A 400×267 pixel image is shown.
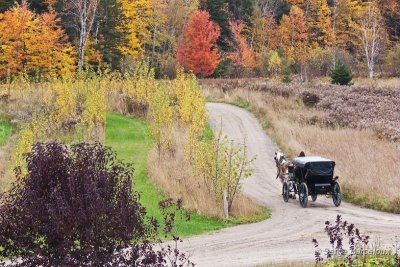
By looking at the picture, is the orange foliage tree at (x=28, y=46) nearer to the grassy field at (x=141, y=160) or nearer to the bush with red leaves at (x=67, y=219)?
the grassy field at (x=141, y=160)

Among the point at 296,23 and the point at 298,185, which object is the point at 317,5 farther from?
the point at 298,185

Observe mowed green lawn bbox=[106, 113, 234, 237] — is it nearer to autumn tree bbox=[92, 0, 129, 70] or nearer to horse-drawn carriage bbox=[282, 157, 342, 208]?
horse-drawn carriage bbox=[282, 157, 342, 208]

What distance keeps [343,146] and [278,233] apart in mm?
12208

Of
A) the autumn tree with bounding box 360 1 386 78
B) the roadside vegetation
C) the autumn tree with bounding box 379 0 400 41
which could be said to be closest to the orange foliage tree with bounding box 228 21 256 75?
the autumn tree with bounding box 360 1 386 78

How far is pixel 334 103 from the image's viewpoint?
1443 inches

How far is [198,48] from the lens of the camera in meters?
60.6

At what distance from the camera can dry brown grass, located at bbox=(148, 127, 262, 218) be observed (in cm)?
1797

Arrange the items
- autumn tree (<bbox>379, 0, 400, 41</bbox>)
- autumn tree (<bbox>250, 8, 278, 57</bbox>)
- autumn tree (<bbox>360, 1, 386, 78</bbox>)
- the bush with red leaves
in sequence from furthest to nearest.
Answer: autumn tree (<bbox>379, 0, 400, 41</bbox>) → autumn tree (<bbox>250, 8, 278, 57</bbox>) → autumn tree (<bbox>360, 1, 386, 78</bbox>) → the bush with red leaves

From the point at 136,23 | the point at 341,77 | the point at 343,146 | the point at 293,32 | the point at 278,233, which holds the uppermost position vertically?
the point at 136,23

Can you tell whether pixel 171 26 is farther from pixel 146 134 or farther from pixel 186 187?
pixel 186 187

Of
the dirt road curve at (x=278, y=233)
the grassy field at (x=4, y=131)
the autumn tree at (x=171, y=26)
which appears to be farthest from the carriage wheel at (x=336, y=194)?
the autumn tree at (x=171, y=26)

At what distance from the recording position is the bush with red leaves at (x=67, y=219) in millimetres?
8195

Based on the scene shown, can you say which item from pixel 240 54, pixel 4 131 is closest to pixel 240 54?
pixel 240 54

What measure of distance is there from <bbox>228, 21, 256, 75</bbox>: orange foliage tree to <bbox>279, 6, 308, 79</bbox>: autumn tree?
15.4 ft
